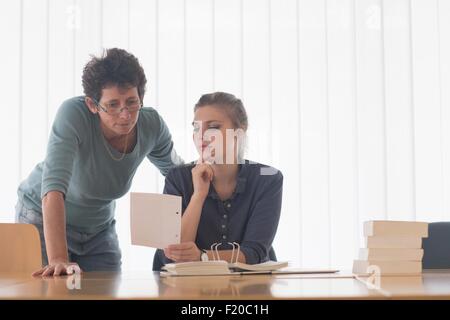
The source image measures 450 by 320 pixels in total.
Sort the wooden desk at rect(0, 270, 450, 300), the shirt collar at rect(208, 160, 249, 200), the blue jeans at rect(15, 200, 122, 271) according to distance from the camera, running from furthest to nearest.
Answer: the blue jeans at rect(15, 200, 122, 271) < the shirt collar at rect(208, 160, 249, 200) < the wooden desk at rect(0, 270, 450, 300)

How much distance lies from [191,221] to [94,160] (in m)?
0.41

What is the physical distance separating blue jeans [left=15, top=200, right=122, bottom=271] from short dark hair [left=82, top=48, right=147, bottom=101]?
0.53 m

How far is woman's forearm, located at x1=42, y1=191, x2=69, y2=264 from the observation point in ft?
6.95

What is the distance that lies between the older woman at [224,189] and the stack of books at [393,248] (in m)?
0.54

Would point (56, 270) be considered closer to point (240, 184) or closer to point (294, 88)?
point (240, 184)

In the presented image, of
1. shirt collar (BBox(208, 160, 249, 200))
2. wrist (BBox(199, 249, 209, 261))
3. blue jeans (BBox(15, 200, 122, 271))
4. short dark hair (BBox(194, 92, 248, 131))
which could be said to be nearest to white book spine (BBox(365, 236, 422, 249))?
wrist (BBox(199, 249, 209, 261))

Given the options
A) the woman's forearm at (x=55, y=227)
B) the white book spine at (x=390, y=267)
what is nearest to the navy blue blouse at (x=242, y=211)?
the woman's forearm at (x=55, y=227)

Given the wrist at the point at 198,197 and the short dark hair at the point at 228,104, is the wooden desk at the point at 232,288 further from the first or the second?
the short dark hair at the point at 228,104

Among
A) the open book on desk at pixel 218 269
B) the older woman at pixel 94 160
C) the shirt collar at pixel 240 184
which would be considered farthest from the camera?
the shirt collar at pixel 240 184

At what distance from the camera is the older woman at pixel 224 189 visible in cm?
Result: 238

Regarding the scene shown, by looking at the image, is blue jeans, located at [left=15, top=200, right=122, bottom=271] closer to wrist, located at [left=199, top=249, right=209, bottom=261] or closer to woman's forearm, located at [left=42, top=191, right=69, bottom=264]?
woman's forearm, located at [left=42, top=191, right=69, bottom=264]

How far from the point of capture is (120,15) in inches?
139
